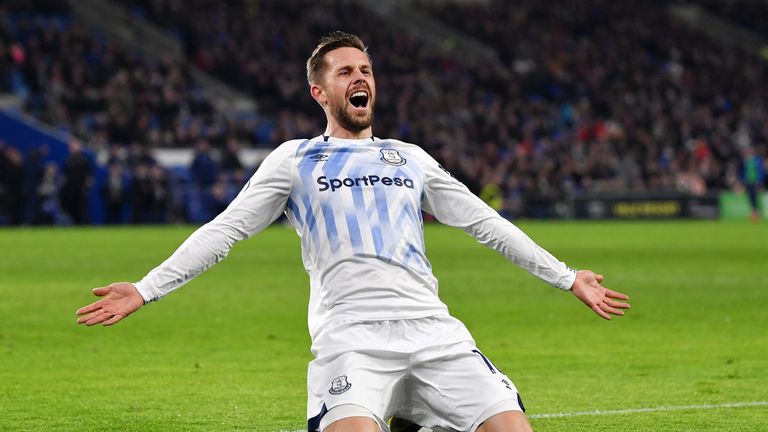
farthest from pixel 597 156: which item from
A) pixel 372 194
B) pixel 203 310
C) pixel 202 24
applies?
pixel 372 194

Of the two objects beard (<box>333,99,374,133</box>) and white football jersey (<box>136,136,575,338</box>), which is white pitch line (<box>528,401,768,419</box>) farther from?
beard (<box>333,99,374,133</box>)

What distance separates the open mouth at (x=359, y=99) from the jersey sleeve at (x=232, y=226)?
313 mm

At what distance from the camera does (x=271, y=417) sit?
7656 mm

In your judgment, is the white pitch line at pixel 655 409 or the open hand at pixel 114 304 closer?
the open hand at pixel 114 304

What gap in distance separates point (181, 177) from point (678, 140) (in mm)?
19165

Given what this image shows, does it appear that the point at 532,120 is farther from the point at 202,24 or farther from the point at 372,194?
the point at 372,194

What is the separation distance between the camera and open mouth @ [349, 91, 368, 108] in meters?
5.43

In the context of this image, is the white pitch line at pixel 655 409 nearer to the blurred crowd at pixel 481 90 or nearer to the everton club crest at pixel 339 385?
the everton club crest at pixel 339 385

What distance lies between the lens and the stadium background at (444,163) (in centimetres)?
902

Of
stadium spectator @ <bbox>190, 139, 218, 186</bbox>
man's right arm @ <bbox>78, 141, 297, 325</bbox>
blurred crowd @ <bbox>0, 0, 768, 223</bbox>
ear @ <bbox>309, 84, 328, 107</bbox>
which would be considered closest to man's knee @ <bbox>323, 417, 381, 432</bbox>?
man's right arm @ <bbox>78, 141, 297, 325</bbox>

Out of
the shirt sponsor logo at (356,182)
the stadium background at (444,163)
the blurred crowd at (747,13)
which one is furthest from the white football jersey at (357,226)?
the blurred crowd at (747,13)

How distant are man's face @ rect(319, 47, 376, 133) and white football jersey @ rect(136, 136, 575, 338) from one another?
0.10m

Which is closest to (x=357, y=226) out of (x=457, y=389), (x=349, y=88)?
(x=349, y=88)

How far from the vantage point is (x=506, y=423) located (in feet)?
16.1
